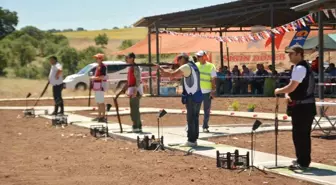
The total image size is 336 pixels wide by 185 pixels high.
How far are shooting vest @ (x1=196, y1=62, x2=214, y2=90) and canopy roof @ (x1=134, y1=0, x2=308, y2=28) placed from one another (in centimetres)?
1445

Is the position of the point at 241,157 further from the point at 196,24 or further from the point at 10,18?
the point at 10,18

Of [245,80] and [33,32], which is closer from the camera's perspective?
[245,80]

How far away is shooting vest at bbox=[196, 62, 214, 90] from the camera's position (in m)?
16.1

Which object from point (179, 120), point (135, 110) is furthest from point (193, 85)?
point (179, 120)

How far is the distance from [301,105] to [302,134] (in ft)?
1.34

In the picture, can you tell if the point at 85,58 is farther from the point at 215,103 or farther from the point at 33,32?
the point at 33,32

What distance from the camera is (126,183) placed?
397 inches

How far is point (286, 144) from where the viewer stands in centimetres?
1400

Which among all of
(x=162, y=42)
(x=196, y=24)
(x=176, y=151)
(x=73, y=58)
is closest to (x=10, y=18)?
(x=73, y=58)

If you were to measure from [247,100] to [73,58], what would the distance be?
112ft

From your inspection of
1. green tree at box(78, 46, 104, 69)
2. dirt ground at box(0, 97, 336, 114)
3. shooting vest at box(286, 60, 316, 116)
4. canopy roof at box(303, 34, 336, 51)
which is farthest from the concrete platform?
green tree at box(78, 46, 104, 69)

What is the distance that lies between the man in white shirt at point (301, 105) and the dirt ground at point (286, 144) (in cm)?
91

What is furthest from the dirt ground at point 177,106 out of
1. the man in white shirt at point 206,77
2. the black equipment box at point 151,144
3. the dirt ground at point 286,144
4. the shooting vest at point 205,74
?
the black equipment box at point 151,144

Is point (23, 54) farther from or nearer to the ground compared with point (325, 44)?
farther from the ground
